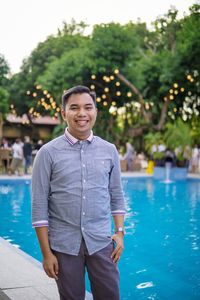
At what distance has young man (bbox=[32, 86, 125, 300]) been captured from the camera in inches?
91.7

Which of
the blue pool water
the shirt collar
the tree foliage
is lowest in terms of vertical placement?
the blue pool water

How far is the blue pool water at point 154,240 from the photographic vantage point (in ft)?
16.2

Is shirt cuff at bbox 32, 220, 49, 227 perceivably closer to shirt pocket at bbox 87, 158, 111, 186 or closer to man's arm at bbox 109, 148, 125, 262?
shirt pocket at bbox 87, 158, 111, 186

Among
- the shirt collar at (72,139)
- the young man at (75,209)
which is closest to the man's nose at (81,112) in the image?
the young man at (75,209)

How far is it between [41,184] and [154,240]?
5.18 metres

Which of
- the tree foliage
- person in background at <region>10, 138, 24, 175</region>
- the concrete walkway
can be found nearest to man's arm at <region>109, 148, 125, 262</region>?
the concrete walkway

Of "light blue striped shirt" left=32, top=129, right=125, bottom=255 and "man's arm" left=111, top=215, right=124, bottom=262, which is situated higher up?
"light blue striped shirt" left=32, top=129, right=125, bottom=255

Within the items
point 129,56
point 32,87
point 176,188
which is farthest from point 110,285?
point 32,87

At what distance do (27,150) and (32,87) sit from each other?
15971 millimetres

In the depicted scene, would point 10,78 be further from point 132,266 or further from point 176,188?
point 132,266

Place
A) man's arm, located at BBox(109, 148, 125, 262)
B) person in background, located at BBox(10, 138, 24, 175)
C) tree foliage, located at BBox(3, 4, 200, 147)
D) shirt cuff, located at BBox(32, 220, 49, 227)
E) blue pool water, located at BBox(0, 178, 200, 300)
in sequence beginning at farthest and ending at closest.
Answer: tree foliage, located at BBox(3, 4, 200, 147) < person in background, located at BBox(10, 138, 24, 175) < blue pool water, located at BBox(0, 178, 200, 300) < man's arm, located at BBox(109, 148, 125, 262) < shirt cuff, located at BBox(32, 220, 49, 227)

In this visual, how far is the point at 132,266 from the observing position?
573 cm

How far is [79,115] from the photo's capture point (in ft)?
7.93

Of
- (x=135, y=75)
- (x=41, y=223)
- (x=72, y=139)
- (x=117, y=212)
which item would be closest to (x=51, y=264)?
(x=41, y=223)
